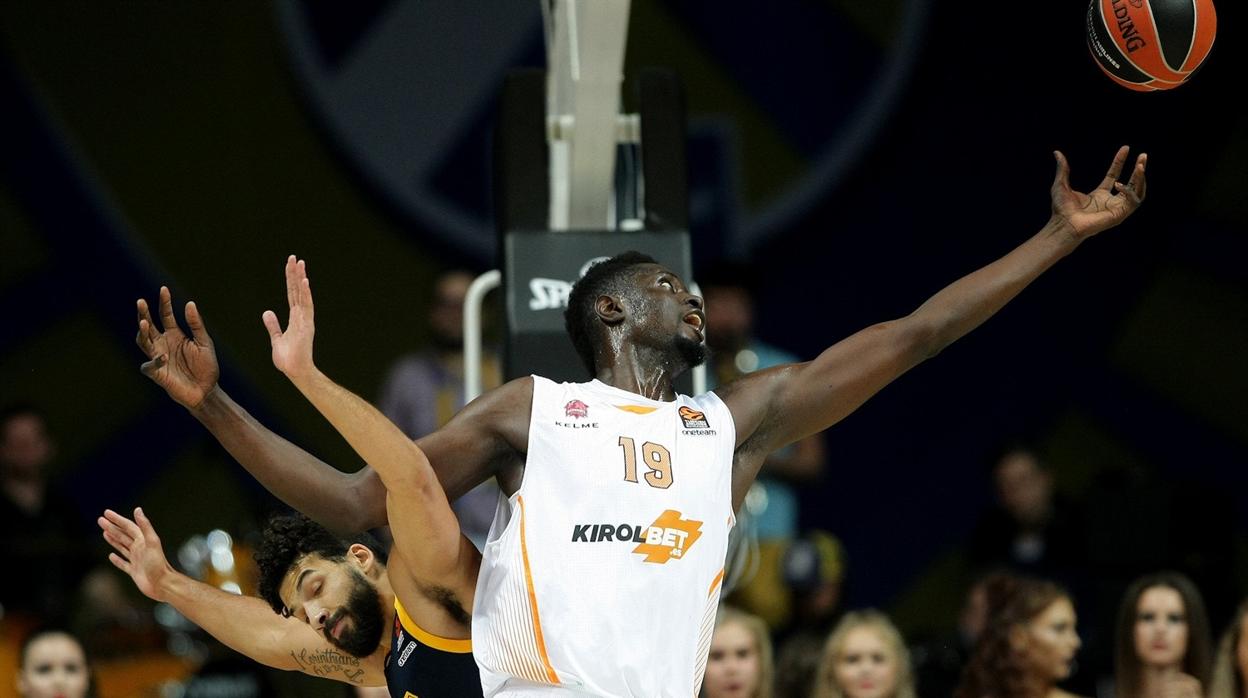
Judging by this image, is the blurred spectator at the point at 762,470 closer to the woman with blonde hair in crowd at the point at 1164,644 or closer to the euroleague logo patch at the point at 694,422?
the woman with blonde hair in crowd at the point at 1164,644

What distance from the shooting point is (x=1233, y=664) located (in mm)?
7344

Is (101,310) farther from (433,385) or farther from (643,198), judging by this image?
(643,198)

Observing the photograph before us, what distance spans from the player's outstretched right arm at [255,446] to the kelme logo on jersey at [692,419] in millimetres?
818

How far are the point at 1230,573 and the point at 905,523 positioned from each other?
8.69ft

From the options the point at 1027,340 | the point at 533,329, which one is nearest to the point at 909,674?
the point at 533,329

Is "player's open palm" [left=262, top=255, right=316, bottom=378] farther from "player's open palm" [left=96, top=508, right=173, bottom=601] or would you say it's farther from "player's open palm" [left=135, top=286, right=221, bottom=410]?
"player's open palm" [left=96, top=508, right=173, bottom=601]

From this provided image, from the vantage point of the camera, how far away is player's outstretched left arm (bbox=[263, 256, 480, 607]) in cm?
434

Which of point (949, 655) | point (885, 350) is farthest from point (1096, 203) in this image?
point (949, 655)

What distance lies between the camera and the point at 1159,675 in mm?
7488

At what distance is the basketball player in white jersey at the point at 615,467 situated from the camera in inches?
183

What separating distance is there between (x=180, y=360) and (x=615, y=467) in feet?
3.82

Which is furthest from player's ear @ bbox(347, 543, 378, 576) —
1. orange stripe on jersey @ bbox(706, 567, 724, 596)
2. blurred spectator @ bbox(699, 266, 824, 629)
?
blurred spectator @ bbox(699, 266, 824, 629)

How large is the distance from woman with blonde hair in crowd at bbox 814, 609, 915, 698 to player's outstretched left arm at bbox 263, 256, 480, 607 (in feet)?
10.1

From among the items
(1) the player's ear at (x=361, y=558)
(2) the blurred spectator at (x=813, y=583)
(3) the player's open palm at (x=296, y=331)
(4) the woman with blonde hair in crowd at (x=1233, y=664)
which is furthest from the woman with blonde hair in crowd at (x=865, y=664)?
(3) the player's open palm at (x=296, y=331)
